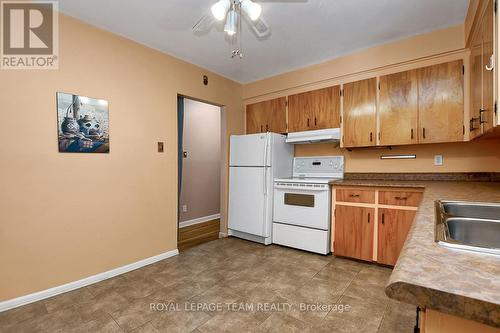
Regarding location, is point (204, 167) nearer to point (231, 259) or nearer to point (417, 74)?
point (231, 259)

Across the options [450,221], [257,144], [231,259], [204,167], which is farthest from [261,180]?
[450,221]

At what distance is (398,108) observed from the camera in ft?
8.93

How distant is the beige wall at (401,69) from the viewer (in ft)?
8.13

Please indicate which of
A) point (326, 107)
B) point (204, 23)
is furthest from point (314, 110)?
point (204, 23)

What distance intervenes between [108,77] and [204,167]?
2.66m

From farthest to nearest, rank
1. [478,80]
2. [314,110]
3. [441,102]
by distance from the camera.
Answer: [314,110] → [441,102] → [478,80]

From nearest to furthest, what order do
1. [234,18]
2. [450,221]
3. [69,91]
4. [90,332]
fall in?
[450,221] → [90,332] → [234,18] → [69,91]

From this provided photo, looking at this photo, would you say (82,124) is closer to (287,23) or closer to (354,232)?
(287,23)

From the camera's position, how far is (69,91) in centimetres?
221

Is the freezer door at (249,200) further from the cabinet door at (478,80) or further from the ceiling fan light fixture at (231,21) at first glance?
the cabinet door at (478,80)

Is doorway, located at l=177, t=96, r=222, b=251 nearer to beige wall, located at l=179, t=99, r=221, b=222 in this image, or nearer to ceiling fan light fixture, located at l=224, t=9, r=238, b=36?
beige wall, located at l=179, t=99, r=221, b=222

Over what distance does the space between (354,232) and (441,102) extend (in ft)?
5.41

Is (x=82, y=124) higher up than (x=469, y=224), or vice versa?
(x=82, y=124)

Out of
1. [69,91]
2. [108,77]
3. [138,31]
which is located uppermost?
[138,31]
